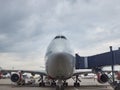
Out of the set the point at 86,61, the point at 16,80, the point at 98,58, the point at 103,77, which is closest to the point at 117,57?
the point at 103,77

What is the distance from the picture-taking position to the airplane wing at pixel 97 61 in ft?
104

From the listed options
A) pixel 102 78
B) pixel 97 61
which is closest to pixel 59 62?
pixel 102 78

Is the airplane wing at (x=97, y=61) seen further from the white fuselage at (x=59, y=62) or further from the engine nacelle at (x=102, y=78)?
the white fuselage at (x=59, y=62)

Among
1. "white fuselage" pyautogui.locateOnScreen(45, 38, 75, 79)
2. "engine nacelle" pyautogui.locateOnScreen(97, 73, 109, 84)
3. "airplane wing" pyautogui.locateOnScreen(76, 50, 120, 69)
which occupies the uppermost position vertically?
"airplane wing" pyautogui.locateOnScreen(76, 50, 120, 69)

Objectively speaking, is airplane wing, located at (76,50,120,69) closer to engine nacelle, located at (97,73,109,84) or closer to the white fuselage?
engine nacelle, located at (97,73,109,84)

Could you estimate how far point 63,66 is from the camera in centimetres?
1897

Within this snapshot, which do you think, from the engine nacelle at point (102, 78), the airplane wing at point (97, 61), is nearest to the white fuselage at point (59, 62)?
the airplane wing at point (97, 61)

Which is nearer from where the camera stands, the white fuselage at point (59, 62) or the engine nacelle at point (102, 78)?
the white fuselage at point (59, 62)

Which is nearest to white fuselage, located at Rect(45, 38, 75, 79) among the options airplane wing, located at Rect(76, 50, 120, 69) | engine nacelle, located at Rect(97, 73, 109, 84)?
airplane wing, located at Rect(76, 50, 120, 69)

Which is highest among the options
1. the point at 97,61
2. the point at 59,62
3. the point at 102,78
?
the point at 97,61

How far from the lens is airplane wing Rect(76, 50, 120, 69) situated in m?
31.8

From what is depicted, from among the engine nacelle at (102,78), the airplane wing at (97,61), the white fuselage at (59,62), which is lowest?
the engine nacelle at (102,78)

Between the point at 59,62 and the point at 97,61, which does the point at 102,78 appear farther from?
the point at 59,62

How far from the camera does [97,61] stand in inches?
1453
